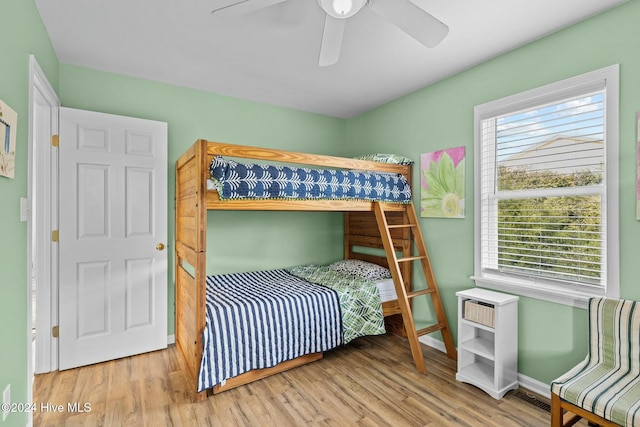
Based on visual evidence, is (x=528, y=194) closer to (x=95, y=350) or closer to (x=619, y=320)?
(x=619, y=320)

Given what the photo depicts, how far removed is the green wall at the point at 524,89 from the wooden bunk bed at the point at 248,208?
0.25 metres

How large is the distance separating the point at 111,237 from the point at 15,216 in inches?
44.5

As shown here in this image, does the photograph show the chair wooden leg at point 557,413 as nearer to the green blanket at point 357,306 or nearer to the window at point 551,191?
the window at point 551,191

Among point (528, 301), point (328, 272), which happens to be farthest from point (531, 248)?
point (328, 272)

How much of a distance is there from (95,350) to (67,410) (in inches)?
26.6

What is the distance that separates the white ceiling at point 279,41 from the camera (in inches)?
77.5

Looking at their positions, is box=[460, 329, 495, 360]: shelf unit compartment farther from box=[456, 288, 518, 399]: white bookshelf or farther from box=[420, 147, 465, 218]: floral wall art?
box=[420, 147, 465, 218]: floral wall art

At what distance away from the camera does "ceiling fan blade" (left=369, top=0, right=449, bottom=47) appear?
159 centimetres

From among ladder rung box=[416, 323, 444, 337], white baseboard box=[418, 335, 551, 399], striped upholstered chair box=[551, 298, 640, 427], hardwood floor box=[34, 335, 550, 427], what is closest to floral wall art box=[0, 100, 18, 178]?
hardwood floor box=[34, 335, 550, 427]

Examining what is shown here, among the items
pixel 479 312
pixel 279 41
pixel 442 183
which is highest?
pixel 279 41

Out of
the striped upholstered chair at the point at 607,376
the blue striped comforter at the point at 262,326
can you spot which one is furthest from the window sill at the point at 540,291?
the blue striped comforter at the point at 262,326

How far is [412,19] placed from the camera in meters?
1.68

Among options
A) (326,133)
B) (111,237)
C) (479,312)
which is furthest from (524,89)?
(111,237)

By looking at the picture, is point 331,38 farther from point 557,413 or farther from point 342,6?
point 557,413
